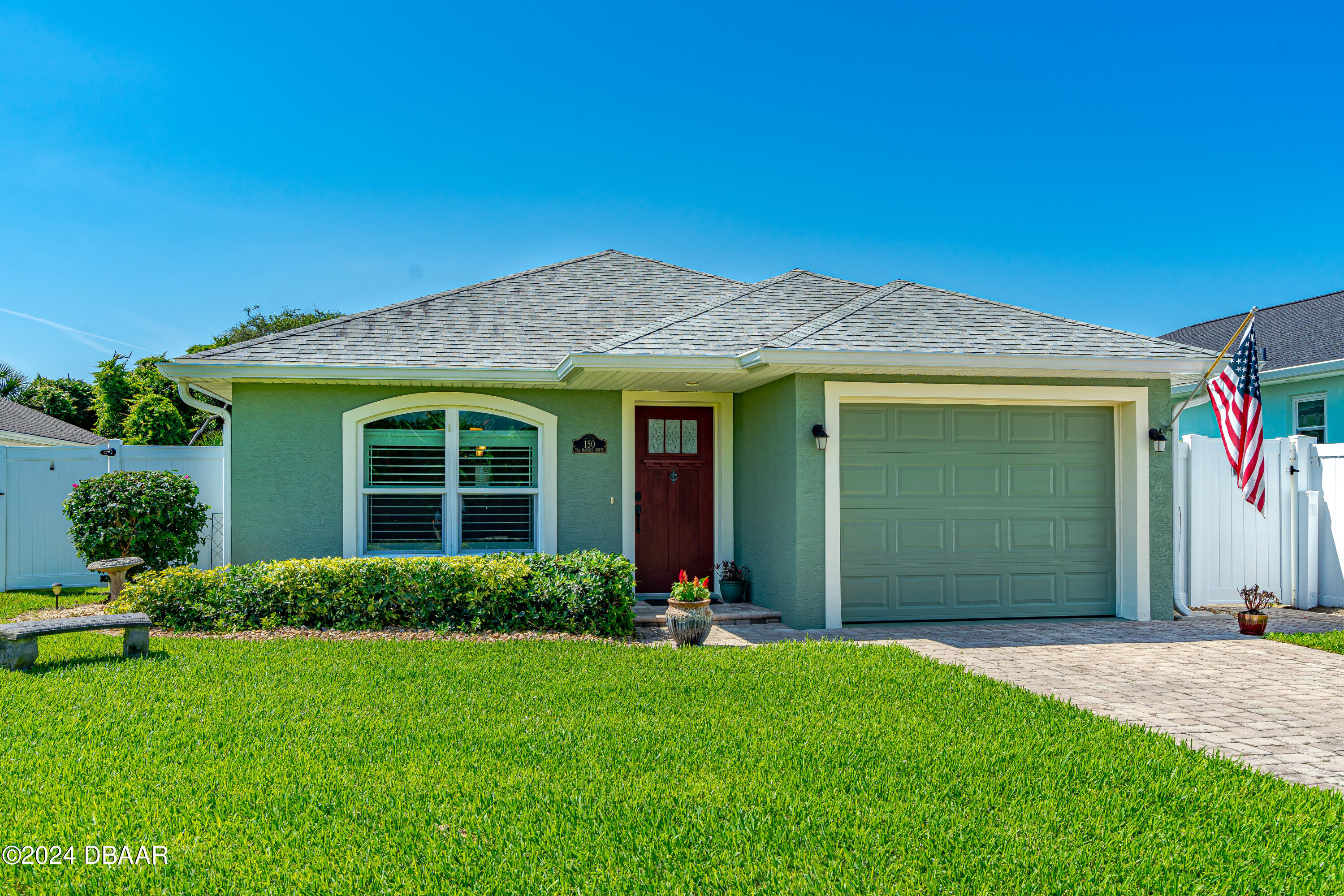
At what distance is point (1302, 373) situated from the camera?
14141 mm

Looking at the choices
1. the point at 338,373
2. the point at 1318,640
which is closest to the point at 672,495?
the point at 338,373

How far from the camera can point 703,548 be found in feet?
33.4

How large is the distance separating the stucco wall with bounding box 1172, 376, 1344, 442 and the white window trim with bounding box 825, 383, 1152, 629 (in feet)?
16.1

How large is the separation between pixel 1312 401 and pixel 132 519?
19.2 meters

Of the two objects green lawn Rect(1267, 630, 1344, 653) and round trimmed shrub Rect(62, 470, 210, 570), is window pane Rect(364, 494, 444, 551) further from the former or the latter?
green lawn Rect(1267, 630, 1344, 653)

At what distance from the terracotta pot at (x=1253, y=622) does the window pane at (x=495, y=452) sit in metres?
7.96

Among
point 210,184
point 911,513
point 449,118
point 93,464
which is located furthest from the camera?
point 210,184

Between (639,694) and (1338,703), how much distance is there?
16.4 feet

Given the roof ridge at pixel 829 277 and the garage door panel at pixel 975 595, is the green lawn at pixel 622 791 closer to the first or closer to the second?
the garage door panel at pixel 975 595

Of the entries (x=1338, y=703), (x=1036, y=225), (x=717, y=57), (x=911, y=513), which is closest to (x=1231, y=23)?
(x=1036, y=225)

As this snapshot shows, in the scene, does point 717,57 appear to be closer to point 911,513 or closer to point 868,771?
point 911,513

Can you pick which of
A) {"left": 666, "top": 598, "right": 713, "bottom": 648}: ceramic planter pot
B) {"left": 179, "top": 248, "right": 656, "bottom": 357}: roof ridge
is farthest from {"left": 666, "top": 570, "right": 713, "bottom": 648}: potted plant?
{"left": 179, "top": 248, "right": 656, "bottom": 357}: roof ridge

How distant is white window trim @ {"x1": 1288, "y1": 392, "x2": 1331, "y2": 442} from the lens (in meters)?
14.1

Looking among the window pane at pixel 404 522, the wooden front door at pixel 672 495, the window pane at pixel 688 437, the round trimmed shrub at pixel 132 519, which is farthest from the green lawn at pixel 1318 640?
the round trimmed shrub at pixel 132 519
